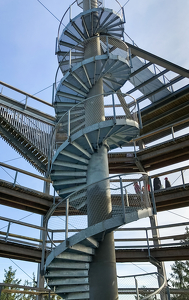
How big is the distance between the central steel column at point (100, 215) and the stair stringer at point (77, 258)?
0.74 ft

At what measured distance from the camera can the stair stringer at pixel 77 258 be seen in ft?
19.5

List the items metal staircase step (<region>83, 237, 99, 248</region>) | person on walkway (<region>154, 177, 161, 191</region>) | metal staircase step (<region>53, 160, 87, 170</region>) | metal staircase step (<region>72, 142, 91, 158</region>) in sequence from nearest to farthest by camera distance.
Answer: metal staircase step (<region>83, 237, 99, 248</region>) → metal staircase step (<region>72, 142, 91, 158</region>) → metal staircase step (<region>53, 160, 87, 170</region>) → person on walkway (<region>154, 177, 161, 191</region>)

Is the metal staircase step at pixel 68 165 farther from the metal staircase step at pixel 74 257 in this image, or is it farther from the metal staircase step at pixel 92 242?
the metal staircase step at pixel 74 257

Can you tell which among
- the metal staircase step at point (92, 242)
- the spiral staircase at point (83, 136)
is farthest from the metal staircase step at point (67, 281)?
the metal staircase step at point (92, 242)

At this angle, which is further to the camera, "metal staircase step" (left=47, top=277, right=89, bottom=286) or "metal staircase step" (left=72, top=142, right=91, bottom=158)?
"metal staircase step" (left=72, top=142, right=91, bottom=158)

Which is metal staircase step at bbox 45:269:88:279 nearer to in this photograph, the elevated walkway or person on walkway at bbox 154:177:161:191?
the elevated walkway

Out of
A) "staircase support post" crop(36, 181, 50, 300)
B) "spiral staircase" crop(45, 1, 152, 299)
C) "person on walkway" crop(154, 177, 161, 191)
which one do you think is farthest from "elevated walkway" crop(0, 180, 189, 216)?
"spiral staircase" crop(45, 1, 152, 299)

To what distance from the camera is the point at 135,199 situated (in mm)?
8031

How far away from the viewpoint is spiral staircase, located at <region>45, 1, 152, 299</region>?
621 centimetres

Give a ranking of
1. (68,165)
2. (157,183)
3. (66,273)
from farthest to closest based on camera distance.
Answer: (157,183), (68,165), (66,273)

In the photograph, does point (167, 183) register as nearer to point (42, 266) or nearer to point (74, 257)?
point (42, 266)

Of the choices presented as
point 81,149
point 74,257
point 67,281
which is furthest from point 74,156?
point 67,281

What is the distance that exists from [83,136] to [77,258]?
305cm

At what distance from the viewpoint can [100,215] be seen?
6.83m
